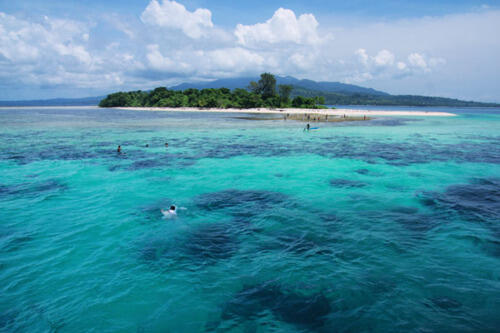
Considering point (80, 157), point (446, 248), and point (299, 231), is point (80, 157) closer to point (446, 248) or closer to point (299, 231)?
point (299, 231)

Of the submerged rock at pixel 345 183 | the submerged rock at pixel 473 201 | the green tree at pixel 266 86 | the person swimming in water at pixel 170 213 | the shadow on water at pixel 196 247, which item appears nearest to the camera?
the shadow on water at pixel 196 247

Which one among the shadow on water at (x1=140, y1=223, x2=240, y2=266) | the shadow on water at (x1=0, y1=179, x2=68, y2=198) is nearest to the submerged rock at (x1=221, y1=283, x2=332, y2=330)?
the shadow on water at (x1=140, y1=223, x2=240, y2=266)

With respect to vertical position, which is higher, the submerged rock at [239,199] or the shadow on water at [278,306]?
the submerged rock at [239,199]

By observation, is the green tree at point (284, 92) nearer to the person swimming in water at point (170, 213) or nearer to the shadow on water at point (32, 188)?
the shadow on water at point (32, 188)

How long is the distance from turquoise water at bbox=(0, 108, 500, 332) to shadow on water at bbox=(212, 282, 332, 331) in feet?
0.16

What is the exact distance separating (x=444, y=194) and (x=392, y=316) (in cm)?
1507

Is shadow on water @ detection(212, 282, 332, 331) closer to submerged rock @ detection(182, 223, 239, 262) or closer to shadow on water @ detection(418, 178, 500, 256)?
submerged rock @ detection(182, 223, 239, 262)

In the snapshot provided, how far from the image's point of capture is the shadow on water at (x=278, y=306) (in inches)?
359

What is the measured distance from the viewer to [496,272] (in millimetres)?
11594

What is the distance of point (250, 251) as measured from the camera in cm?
1303

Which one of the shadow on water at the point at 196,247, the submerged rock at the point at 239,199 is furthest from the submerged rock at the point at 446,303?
the submerged rock at the point at 239,199

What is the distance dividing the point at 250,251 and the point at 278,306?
360 cm

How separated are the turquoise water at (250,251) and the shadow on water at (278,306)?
0.05 meters

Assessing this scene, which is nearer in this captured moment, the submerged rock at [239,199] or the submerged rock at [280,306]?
the submerged rock at [280,306]
